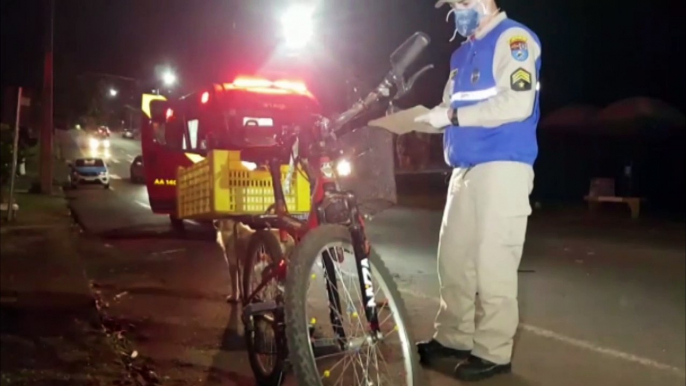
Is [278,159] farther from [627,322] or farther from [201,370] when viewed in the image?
[627,322]

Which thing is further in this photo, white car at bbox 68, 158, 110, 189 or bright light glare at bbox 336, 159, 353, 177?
white car at bbox 68, 158, 110, 189

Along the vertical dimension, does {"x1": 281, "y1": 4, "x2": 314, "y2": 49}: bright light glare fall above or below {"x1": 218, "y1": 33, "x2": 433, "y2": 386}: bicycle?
above

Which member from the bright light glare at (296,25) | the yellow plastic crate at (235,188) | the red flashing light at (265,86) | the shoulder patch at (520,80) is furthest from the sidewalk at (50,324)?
the bright light glare at (296,25)

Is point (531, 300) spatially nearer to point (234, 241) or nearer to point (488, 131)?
point (234, 241)

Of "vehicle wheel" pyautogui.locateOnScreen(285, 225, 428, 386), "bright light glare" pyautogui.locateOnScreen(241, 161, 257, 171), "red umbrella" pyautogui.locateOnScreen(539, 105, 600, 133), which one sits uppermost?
"red umbrella" pyautogui.locateOnScreen(539, 105, 600, 133)

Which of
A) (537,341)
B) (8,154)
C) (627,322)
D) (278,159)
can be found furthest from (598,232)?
(8,154)

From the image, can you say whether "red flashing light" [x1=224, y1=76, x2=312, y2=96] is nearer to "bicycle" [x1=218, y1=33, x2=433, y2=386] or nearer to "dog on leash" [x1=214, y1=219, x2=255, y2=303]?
"dog on leash" [x1=214, y1=219, x2=255, y2=303]

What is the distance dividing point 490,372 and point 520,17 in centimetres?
1931

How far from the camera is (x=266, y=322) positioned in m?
4.17

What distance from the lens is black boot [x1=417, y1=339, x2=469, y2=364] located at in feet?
15.6

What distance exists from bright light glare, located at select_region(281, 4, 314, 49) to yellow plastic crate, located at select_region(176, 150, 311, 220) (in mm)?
11539

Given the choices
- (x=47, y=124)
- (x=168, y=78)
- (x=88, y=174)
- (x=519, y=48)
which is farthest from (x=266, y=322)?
(x=88, y=174)

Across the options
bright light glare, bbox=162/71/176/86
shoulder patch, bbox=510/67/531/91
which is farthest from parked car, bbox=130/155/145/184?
shoulder patch, bbox=510/67/531/91

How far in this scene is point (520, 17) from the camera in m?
22.3
